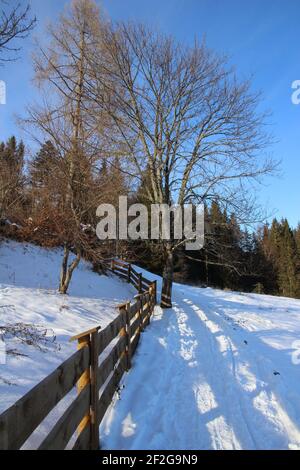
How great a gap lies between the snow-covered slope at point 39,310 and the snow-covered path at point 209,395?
128cm

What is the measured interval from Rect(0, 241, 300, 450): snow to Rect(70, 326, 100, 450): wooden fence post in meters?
0.24

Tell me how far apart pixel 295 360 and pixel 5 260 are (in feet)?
44.5

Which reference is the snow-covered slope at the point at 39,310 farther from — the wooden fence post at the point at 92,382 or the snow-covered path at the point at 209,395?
the snow-covered path at the point at 209,395

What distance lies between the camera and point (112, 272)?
22.8 metres

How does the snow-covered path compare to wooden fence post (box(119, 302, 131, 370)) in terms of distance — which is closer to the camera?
the snow-covered path

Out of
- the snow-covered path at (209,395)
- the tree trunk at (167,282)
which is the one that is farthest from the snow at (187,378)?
the tree trunk at (167,282)

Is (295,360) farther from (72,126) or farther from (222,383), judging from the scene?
(72,126)

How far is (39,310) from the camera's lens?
30.7ft

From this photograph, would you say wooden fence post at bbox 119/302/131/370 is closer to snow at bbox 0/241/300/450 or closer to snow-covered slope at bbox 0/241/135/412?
snow at bbox 0/241/300/450

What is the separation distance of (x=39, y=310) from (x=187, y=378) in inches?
201

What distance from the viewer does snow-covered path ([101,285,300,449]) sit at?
375cm

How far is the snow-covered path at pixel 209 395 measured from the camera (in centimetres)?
375

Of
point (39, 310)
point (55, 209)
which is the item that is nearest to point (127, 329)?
point (39, 310)

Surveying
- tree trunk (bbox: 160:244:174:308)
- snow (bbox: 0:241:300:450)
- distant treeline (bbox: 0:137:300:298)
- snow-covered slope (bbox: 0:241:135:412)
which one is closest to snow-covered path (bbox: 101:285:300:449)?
snow (bbox: 0:241:300:450)
